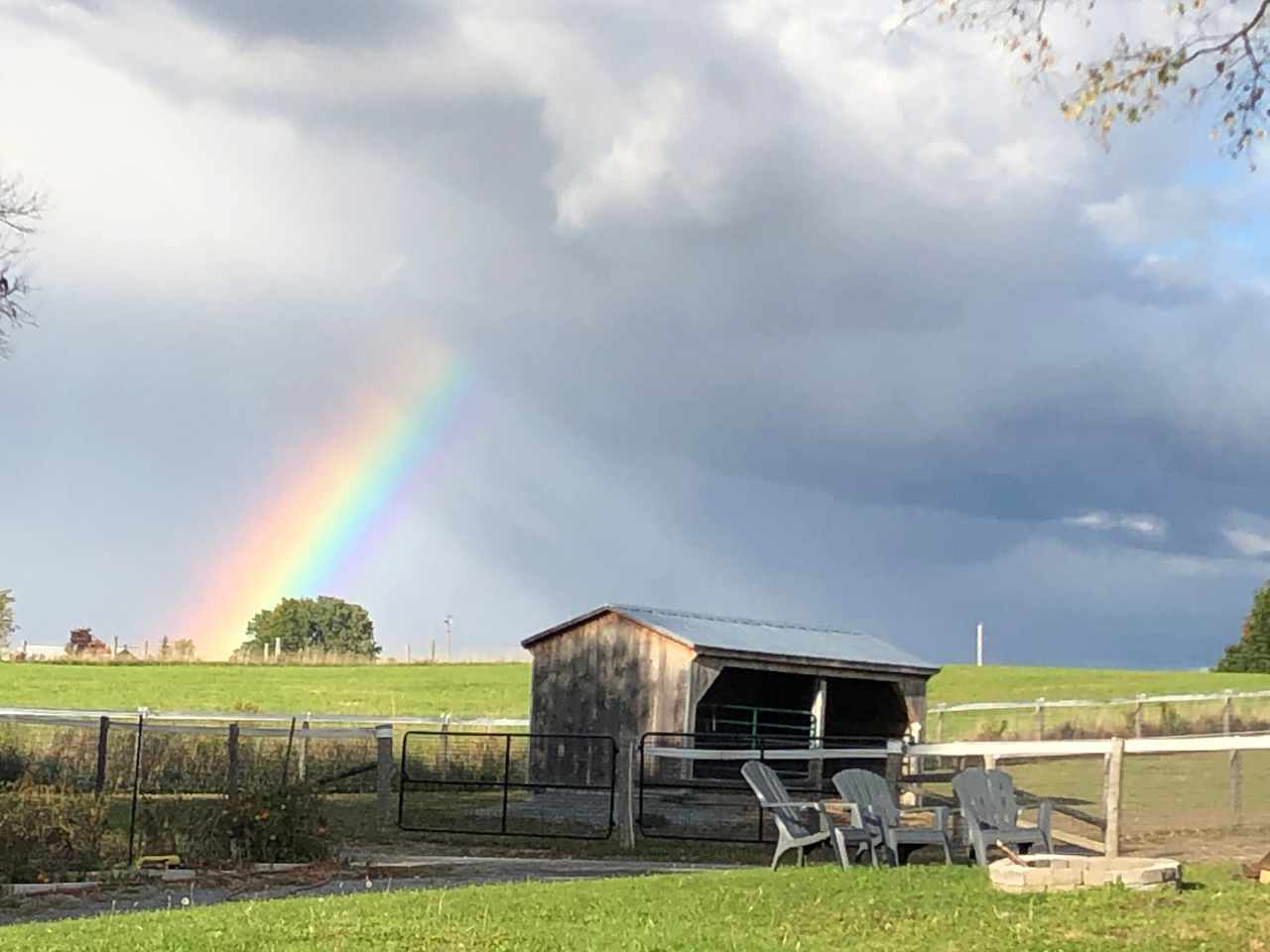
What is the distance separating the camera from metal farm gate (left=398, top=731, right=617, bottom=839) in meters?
17.4

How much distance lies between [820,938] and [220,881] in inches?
219

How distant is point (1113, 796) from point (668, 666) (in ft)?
32.2

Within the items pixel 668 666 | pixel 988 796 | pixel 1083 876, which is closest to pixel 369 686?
pixel 668 666

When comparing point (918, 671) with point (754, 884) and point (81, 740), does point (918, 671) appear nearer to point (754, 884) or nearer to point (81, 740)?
point (81, 740)

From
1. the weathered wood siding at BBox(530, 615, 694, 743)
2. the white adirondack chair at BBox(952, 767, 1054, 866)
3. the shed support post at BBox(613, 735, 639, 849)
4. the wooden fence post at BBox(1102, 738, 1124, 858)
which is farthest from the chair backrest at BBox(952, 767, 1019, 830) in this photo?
the weathered wood siding at BBox(530, 615, 694, 743)

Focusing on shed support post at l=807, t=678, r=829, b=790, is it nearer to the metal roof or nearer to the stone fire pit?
the metal roof

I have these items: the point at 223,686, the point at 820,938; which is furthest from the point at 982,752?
the point at 223,686

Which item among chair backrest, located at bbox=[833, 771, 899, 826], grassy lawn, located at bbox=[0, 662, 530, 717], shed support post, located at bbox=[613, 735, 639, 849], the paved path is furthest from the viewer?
grassy lawn, located at bbox=[0, 662, 530, 717]

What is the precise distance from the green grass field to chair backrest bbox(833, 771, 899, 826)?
27.0 m

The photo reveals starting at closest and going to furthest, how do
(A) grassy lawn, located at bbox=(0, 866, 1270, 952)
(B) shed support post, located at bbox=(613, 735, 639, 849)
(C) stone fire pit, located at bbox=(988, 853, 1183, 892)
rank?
(A) grassy lawn, located at bbox=(0, 866, 1270, 952) < (C) stone fire pit, located at bbox=(988, 853, 1183, 892) < (B) shed support post, located at bbox=(613, 735, 639, 849)

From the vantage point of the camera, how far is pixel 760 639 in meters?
23.4

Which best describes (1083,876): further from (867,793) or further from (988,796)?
(867,793)

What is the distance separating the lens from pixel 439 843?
16.0 m

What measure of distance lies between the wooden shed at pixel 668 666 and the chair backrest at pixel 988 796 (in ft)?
25.3
